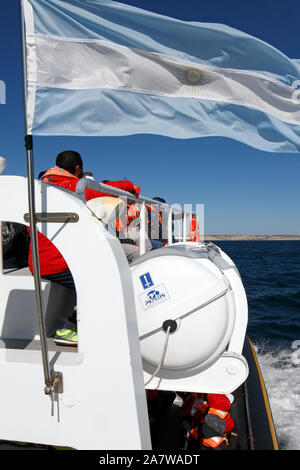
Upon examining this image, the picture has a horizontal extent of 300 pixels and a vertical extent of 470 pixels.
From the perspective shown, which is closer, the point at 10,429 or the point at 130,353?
the point at 130,353

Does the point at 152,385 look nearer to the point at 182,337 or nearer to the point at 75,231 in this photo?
the point at 182,337

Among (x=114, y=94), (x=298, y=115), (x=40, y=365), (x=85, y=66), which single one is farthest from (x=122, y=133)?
(x=40, y=365)

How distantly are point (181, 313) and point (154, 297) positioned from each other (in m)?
0.19

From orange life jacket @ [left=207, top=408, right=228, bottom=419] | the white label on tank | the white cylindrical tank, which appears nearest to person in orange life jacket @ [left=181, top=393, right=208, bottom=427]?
orange life jacket @ [left=207, top=408, right=228, bottom=419]

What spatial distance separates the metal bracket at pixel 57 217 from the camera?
1.62m

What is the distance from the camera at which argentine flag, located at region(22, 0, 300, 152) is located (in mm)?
1759

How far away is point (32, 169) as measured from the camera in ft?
4.59

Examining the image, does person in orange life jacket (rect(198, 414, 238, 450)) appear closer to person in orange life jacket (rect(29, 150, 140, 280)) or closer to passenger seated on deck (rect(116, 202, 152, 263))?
person in orange life jacket (rect(29, 150, 140, 280))

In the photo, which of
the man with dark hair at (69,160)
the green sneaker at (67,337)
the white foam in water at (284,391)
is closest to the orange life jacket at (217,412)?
the green sneaker at (67,337)

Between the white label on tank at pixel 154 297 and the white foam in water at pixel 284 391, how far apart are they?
147 inches

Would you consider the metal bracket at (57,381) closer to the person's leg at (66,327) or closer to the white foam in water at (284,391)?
the person's leg at (66,327)

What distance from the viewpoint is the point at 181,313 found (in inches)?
78.7

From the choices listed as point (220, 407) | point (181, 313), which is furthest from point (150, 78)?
point (220, 407)

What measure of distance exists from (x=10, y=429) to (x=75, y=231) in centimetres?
112
